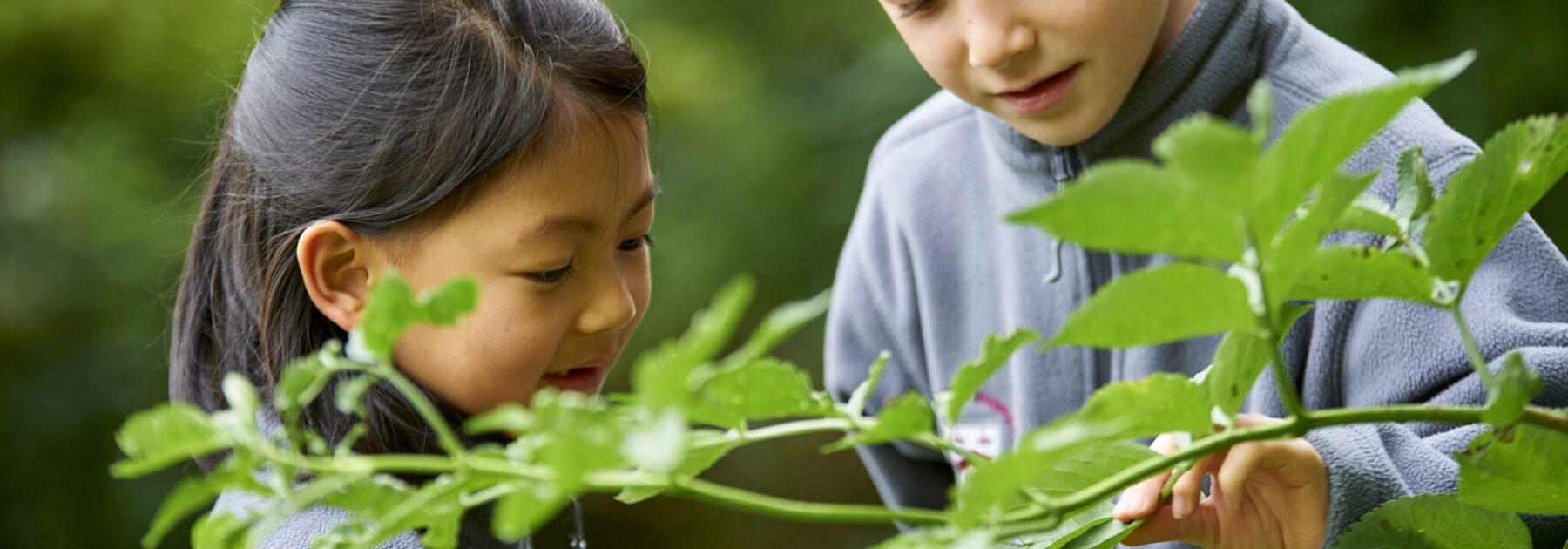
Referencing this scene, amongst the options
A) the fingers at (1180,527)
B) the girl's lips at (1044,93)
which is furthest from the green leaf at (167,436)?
the girl's lips at (1044,93)

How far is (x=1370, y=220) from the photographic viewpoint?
0.31m

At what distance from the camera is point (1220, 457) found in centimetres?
47

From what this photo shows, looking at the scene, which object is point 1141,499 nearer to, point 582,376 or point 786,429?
point 786,429

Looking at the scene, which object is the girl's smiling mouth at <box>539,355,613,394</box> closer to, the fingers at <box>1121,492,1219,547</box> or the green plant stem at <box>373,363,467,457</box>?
the fingers at <box>1121,492,1219,547</box>

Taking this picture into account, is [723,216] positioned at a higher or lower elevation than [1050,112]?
lower

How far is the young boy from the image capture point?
0.53m

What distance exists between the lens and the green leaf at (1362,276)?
29 centimetres

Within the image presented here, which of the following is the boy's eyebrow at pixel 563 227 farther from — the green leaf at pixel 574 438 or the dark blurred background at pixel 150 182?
the dark blurred background at pixel 150 182

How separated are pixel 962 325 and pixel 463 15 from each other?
47 cm

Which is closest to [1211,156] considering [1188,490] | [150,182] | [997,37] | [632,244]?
[1188,490]

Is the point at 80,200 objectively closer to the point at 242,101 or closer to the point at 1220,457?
the point at 242,101

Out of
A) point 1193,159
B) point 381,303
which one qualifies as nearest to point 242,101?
point 381,303

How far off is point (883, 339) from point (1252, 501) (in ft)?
1.89

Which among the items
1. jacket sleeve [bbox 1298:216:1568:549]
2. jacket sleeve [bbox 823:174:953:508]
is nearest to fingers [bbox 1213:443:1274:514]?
jacket sleeve [bbox 1298:216:1568:549]
